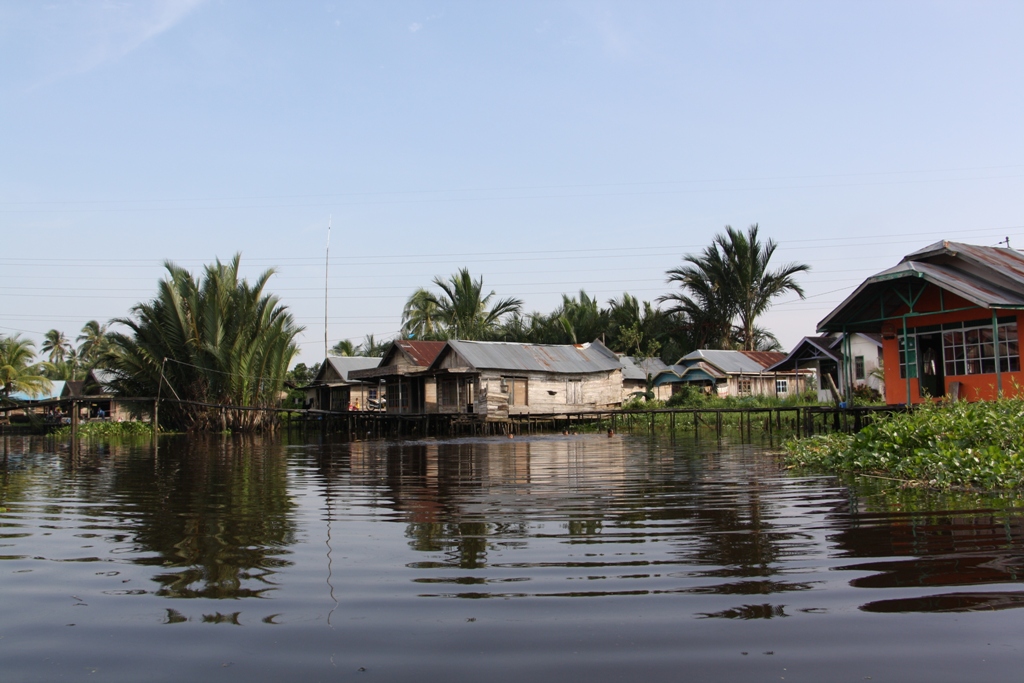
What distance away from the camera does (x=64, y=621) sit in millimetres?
4508

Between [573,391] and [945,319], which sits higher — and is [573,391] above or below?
below

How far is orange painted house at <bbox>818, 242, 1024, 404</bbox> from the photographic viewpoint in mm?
17203

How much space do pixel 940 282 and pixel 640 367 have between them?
30.5 meters

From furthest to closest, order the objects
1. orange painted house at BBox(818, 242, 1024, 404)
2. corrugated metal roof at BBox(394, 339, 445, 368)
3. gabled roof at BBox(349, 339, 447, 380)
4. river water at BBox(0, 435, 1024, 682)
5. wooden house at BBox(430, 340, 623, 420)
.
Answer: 1. corrugated metal roof at BBox(394, 339, 445, 368)
2. gabled roof at BBox(349, 339, 447, 380)
3. wooden house at BBox(430, 340, 623, 420)
4. orange painted house at BBox(818, 242, 1024, 404)
5. river water at BBox(0, 435, 1024, 682)

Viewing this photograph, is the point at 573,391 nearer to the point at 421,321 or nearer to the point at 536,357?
the point at 536,357

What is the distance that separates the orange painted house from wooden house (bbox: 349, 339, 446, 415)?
21580mm

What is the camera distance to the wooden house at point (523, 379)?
3572 centimetres

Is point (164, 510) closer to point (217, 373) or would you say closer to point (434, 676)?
point (434, 676)

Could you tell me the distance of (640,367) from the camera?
4731cm

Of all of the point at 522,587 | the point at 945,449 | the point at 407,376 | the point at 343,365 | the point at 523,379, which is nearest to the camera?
the point at 522,587

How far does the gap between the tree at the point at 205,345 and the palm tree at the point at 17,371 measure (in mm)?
8747

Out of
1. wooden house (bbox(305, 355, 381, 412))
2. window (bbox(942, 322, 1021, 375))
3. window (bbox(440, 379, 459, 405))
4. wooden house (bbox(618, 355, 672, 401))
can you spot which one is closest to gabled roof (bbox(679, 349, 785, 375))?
wooden house (bbox(618, 355, 672, 401))

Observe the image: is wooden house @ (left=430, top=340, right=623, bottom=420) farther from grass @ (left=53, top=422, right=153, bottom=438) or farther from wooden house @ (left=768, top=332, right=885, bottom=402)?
grass @ (left=53, top=422, right=153, bottom=438)

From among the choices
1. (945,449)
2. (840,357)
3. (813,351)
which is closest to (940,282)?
(945,449)
